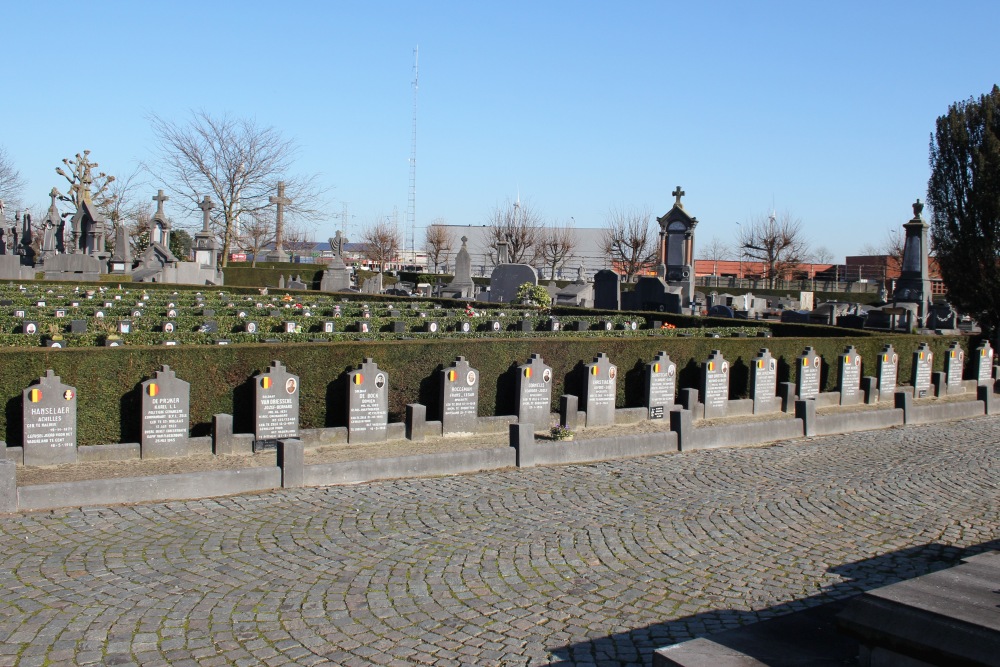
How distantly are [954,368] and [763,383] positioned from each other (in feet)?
19.6

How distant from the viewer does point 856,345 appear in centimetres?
1702

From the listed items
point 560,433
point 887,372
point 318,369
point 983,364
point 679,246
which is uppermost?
point 679,246

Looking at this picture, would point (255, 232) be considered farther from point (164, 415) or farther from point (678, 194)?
point (164, 415)

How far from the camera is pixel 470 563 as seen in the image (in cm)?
685

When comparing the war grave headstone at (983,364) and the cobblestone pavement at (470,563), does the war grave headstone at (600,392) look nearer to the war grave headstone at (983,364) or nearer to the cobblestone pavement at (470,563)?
the cobblestone pavement at (470,563)

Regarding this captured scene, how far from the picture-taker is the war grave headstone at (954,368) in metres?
18.0

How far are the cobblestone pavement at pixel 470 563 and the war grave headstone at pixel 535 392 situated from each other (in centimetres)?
245

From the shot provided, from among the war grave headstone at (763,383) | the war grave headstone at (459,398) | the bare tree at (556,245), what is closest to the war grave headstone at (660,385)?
the war grave headstone at (763,383)

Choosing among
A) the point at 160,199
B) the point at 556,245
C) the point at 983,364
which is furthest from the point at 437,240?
the point at 983,364

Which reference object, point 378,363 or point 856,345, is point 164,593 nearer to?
point 378,363

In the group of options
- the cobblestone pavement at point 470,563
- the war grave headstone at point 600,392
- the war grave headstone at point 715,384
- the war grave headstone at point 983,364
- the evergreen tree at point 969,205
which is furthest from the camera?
the evergreen tree at point 969,205

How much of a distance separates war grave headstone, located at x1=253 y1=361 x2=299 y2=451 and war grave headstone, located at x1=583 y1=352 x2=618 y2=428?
14.7ft

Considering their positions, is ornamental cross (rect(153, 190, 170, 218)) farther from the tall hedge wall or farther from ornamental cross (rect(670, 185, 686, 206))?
the tall hedge wall

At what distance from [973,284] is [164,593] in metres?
23.5
